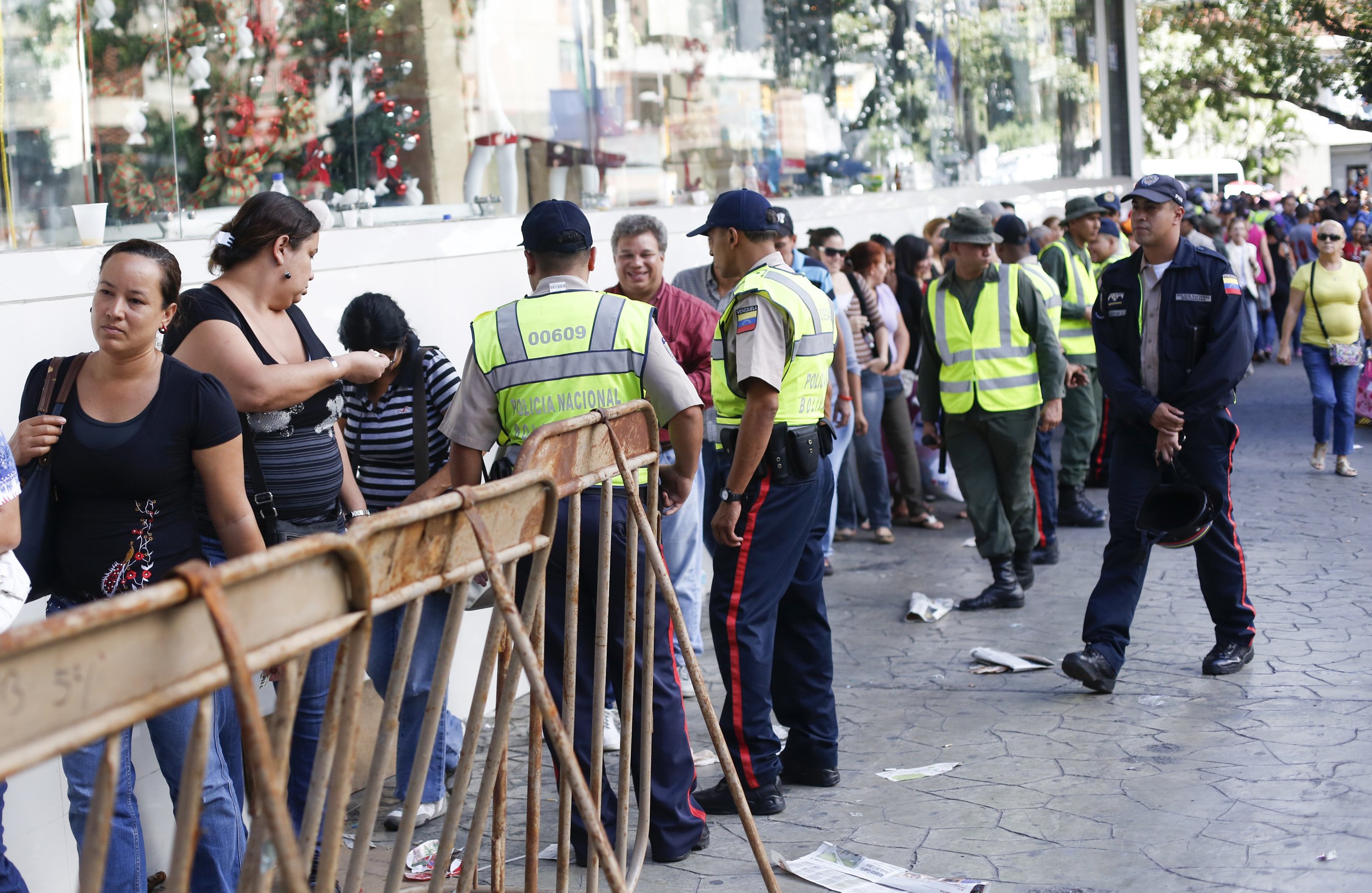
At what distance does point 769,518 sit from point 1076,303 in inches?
204

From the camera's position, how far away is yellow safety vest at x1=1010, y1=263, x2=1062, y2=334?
7.09 m

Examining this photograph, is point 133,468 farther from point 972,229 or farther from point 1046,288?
point 1046,288

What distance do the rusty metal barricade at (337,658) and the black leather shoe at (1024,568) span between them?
4182 mm

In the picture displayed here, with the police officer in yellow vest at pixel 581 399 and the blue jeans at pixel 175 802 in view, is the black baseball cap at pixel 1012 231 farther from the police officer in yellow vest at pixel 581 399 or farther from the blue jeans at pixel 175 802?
the blue jeans at pixel 175 802

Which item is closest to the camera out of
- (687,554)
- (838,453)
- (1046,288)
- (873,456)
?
(687,554)

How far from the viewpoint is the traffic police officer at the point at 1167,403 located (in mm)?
5195

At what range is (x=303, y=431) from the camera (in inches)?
148

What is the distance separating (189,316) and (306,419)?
407mm

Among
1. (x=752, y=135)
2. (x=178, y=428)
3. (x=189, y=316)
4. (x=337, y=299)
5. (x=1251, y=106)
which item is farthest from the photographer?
(x=1251, y=106)

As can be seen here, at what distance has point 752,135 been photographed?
10477 mm

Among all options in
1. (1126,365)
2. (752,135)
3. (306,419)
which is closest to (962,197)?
(752,135)

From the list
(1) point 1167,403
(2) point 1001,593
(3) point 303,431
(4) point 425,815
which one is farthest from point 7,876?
(2) point 1001,593

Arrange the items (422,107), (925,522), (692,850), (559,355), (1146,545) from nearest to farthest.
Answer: (559,355), (692,850), (1146,545), (422,107), (925,522)

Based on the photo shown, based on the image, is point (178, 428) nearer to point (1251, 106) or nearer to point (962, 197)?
point (962, 197)
